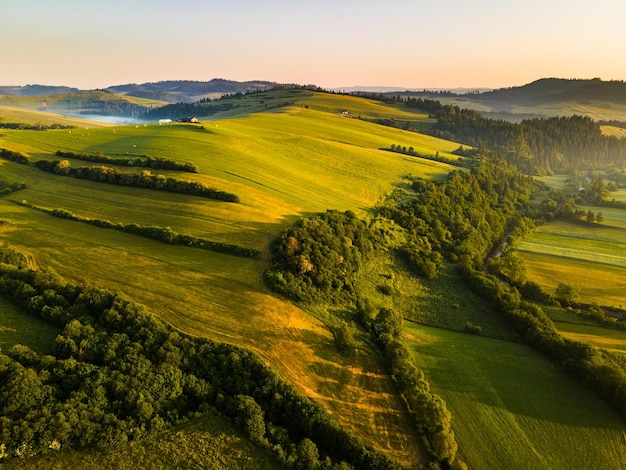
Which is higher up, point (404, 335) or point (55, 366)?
point (55, 366)

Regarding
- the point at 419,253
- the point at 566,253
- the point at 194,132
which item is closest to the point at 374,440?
the point at 419,253

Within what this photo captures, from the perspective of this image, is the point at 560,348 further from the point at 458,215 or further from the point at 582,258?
the point at 458,215

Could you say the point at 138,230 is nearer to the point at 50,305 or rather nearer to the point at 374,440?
the point at 50,305

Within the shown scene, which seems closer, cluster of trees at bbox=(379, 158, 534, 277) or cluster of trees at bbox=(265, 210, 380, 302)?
cluster of trees at bbox=(265, 210, 380, 302)

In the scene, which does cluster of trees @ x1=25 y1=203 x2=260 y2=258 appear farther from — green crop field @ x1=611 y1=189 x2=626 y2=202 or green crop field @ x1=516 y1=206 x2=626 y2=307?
green crop field @ x1=611 y1=189 x2=626 y2=202

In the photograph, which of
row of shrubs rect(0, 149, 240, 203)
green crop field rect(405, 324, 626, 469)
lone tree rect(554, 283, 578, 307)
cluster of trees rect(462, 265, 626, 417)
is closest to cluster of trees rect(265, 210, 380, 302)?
green crop field rect(405, 324, 626, 469)

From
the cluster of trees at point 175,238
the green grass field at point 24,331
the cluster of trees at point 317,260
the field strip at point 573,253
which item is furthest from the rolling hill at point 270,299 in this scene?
the field strip at point 573,253
